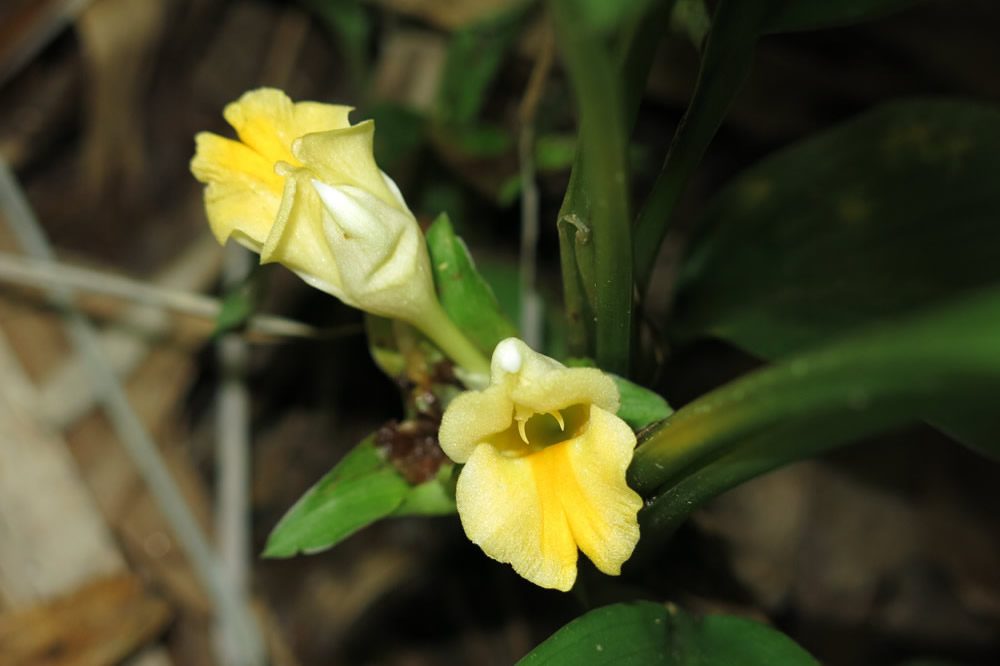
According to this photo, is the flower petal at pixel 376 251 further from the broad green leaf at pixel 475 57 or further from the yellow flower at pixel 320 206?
the broad green leaf at pixel 475 57

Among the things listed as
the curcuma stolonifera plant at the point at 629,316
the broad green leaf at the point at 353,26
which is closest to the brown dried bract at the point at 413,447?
A: the curcuma stolonifera plant at the point at 629,316

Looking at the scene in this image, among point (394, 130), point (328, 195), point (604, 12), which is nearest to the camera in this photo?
point (604, 12)

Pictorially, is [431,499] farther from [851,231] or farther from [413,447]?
[851,231]

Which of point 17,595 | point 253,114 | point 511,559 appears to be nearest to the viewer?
point 511,559

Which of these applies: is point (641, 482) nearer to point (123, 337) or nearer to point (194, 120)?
point (123, 337)

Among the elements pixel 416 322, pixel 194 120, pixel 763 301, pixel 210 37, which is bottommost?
pixel 763 301

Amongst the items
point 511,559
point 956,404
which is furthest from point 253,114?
point 956,404

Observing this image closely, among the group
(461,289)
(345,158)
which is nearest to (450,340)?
(461,289)
